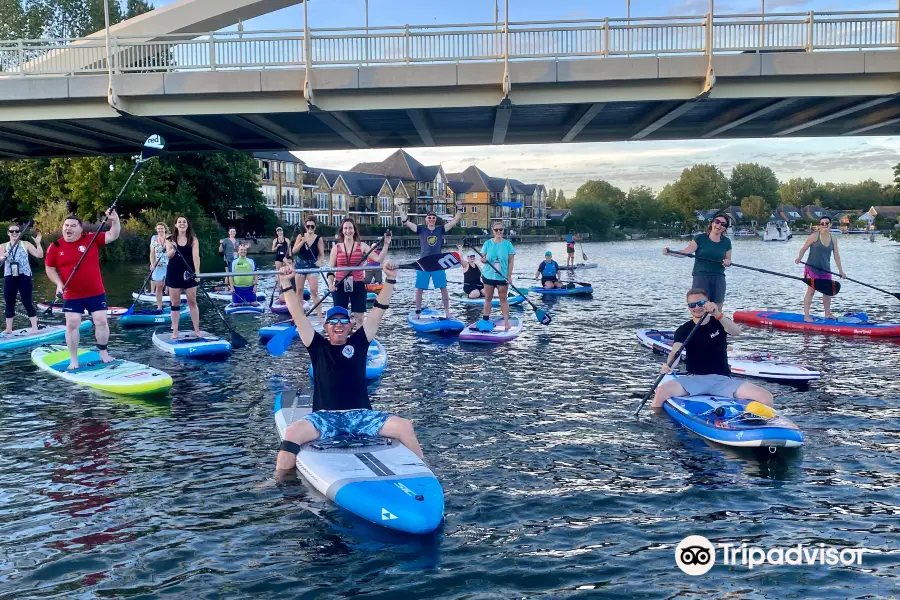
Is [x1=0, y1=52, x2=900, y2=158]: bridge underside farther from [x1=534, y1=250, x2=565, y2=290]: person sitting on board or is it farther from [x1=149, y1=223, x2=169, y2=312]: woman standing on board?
[x1=534, y1=250, x2=565, y2=290]: person sitting on board

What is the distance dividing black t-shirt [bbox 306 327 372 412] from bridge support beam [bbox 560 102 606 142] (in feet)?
53.0

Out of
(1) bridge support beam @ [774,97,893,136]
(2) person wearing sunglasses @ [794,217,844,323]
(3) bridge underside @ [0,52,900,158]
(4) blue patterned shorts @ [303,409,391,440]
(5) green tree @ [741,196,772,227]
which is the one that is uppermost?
(5) green tree @ [741,196,772,227]

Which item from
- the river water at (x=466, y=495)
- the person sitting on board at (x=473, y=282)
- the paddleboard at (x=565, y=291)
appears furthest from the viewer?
the paddleboard at (x=565, y=291)

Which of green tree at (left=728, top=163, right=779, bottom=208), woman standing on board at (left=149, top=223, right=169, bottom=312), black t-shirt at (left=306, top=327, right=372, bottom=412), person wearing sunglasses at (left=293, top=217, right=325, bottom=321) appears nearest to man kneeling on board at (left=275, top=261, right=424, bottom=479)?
black t-shirt at (left=306, top=327, right=372, bottom=412)

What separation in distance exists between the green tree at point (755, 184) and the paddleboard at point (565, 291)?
166196 millimetres

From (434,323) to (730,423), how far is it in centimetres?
934

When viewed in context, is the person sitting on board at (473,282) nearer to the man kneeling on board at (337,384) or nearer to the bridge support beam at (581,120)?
the bridge support beam at (581,120)

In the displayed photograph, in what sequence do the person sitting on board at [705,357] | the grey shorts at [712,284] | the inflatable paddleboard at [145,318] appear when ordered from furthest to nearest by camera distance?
the inflatable paddleboard at [145,318] < the grey shorts at [712,284] < the person sitting on board at [705,357]

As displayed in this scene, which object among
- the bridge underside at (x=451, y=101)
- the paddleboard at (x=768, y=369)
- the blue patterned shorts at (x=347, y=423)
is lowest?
the paddleboard at (x=768, y=369)

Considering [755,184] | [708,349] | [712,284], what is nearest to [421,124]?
[712,284]

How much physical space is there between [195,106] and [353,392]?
56.4ft

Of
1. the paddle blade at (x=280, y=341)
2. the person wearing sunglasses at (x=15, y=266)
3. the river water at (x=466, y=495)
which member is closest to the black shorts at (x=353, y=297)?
the river water at (x=466, y=495)

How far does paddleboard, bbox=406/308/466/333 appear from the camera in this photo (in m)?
16.8

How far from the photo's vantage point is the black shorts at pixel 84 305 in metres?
11.2
